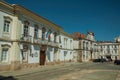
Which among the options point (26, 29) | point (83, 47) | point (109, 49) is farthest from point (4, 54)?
point (109, 49)

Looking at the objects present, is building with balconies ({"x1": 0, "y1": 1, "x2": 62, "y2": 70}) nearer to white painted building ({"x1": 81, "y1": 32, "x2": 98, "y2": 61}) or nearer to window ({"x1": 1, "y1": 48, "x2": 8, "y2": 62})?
window ({"x1": 1, "y1": 48, "x2": 8, "y2": 62})

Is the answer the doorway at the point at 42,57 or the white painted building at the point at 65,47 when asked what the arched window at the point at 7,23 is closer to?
the doorway at the point at 42,57

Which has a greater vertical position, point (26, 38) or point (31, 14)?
point (31, 14)

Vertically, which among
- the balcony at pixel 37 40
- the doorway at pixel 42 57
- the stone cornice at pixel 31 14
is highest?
the stone cornice at pixel 31 14

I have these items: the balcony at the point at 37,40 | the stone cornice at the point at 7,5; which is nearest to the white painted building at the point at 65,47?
the balcony at the point at 37,40

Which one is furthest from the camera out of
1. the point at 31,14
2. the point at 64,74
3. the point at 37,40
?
the point at 37,40

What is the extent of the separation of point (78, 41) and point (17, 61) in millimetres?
35798

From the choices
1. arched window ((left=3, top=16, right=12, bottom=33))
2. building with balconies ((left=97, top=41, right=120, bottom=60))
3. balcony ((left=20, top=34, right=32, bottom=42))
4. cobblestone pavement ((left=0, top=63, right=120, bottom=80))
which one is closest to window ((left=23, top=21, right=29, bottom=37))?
balcony ((left=20, top=34, right=32, bottom=42))

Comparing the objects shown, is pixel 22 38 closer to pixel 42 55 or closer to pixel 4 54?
pixel 4 54

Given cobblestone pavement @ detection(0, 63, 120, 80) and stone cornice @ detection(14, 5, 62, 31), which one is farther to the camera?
stone cornice @ detection(14, 5, 62, 31)

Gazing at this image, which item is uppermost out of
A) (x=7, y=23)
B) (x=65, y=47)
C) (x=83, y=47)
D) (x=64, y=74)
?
(x=7, y=23)

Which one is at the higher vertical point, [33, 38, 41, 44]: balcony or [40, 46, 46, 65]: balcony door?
[33, 38, 41, 44]: balcony

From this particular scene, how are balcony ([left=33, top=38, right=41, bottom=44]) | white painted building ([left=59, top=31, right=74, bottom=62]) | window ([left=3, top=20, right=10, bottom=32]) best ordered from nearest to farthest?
window ([left=3, top=20, right=10, bottom=32]) < balcony ([left=33, top=38, right=41, bottom=44]) < white painted building ([left=59, top=31, right=74, bottom=62])

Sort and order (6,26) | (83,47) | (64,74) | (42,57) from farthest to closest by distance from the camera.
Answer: (83,47), (42,57), (6,26), (64,74)
